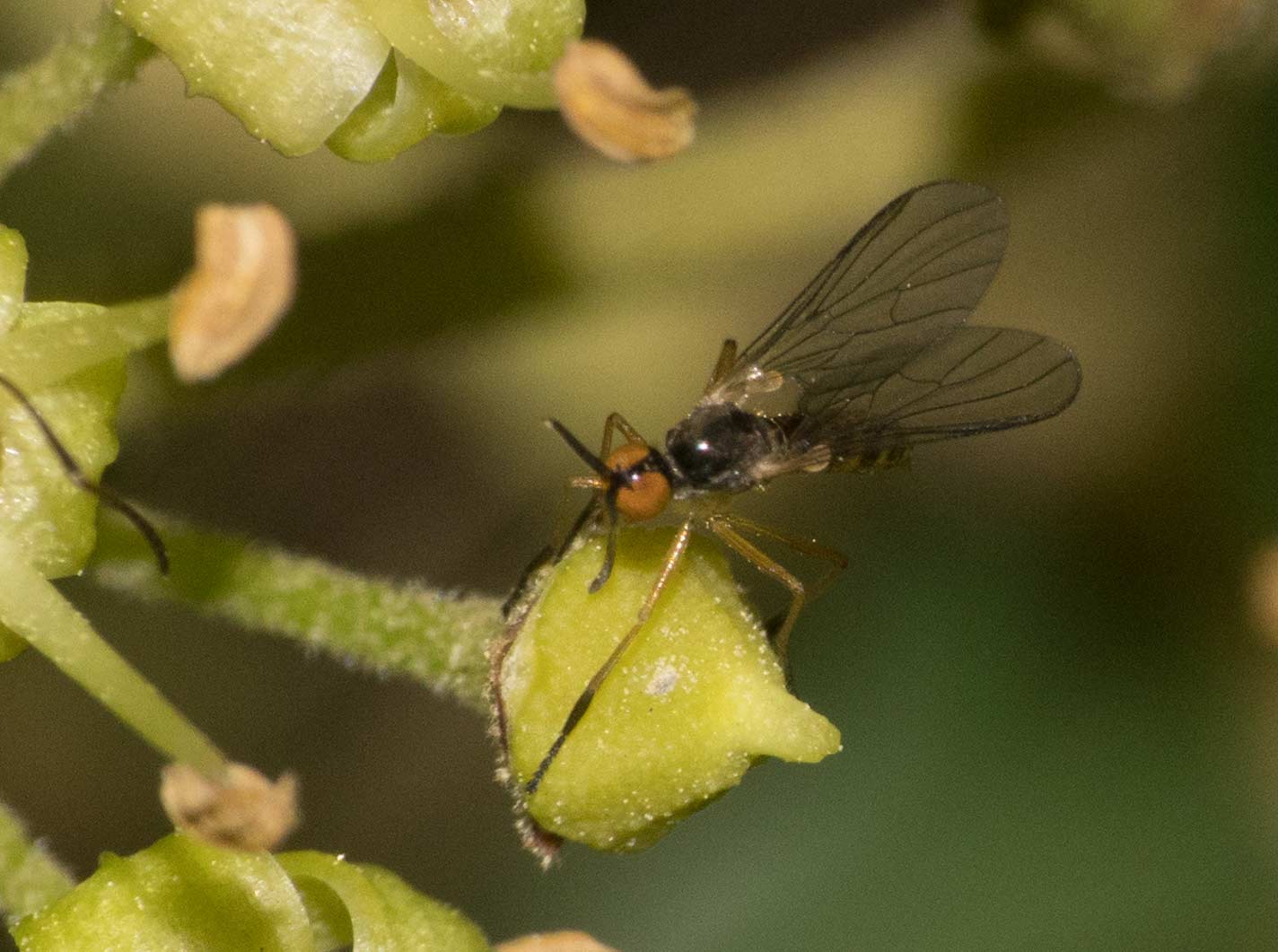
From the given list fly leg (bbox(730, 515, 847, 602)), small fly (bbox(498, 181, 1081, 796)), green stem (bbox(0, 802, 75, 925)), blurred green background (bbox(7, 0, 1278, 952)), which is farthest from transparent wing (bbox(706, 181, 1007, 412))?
green stem (bbox(0, 802, 75, 925))

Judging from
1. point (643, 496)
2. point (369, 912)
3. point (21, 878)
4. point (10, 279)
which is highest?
point (643, 496)

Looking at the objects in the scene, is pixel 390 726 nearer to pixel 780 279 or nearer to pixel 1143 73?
pixel 780 279

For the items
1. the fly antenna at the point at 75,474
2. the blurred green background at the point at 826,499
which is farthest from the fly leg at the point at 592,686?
the blurred green background at the point at 826,499

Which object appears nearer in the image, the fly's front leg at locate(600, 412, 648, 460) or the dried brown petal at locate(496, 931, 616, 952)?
the dried brown petal at locate(496, 931, 616, 952)

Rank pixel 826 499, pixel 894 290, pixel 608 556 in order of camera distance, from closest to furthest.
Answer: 1. pixel 608 556
2. pixel 894 290
3. pixel 826 499

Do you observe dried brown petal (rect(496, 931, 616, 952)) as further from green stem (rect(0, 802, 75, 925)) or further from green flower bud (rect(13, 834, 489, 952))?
green stem (rect(0, 802, 75, 925))

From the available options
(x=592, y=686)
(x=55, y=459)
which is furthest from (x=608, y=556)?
(x=55, y=459)

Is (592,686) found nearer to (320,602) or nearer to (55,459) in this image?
(320,602)

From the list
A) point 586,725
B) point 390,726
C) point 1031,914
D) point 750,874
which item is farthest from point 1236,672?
point 586,725

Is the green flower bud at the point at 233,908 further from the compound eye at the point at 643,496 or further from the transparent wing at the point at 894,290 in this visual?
the transparent wing at the point at 894,290
